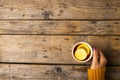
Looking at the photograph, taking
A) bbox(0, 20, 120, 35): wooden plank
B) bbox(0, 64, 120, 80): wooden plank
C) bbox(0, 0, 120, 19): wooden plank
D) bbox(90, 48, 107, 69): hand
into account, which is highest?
bbox(0, 0, 120, 19): wooden plank

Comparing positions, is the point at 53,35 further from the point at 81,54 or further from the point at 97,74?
the point at 97,74

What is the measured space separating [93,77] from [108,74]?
112mm

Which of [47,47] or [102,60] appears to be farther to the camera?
[47,47]

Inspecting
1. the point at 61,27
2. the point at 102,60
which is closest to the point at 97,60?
the point at 102,60

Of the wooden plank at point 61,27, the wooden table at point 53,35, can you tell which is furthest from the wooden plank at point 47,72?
the wooden plank at point 61,27

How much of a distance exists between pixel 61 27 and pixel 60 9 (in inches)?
3.6

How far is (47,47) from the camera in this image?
1.30 metres

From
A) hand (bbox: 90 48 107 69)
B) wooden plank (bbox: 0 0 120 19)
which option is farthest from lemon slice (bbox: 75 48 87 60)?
wooden plank (bbox: 0 0 120 19)

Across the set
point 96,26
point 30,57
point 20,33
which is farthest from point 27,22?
point 96,26

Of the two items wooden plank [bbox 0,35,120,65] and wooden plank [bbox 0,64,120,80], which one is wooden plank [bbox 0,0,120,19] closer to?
wooden plank [bbox 0,35,120,65]

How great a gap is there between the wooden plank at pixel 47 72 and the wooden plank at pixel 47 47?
0.10 ft

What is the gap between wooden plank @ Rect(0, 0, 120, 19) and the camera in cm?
124

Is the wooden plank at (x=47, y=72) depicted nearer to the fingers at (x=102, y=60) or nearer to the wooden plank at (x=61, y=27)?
the fingers at (x=102, y=60)

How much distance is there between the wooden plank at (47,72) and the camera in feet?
4.11
